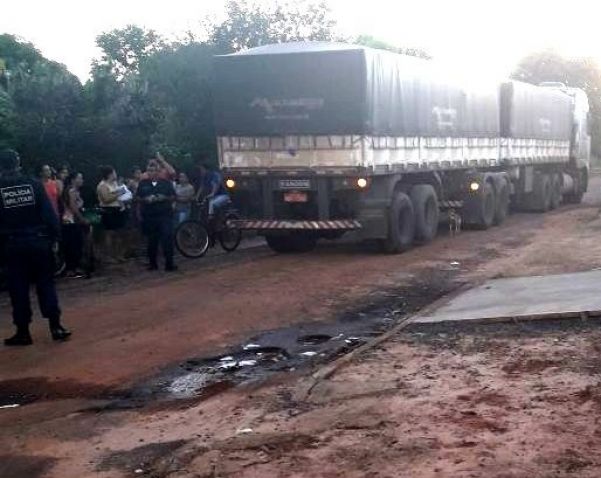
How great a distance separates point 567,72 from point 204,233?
3862 cm

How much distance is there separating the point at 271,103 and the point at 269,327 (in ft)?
19.7

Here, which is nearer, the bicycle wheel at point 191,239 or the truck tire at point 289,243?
the bicycle wheel at point 191,239

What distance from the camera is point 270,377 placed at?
23.6 feet

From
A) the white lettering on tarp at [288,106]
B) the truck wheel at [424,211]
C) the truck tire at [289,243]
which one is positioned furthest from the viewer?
the truck wheel at [424,211]

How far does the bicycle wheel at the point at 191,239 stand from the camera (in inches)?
585

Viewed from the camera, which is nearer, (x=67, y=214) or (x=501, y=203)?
(x=67, y=214)

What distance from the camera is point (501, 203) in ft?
67.7

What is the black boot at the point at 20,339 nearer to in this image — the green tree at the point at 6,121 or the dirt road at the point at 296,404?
the dirt road at the point at 296,404

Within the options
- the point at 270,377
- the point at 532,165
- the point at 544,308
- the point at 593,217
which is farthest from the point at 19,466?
the point at 532,165

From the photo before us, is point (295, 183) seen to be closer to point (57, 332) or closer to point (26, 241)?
point (57, 332)

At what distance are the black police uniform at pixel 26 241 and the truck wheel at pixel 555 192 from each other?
19.0m

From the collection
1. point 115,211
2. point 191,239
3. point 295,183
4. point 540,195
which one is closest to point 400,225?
point 295,183

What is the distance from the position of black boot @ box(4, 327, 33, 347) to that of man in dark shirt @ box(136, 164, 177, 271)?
471cm

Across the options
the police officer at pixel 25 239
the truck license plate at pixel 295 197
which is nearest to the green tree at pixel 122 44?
the truck license plate at pixel 295 197
